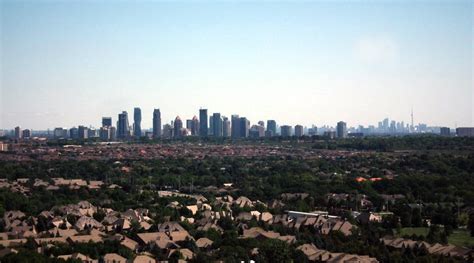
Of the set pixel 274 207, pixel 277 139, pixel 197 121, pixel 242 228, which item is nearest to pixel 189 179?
pixel 274 207

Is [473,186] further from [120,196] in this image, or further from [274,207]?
[120,196]

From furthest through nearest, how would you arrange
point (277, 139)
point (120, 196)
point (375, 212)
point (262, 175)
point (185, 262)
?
point (277, 139) < point (262, 175) < point (120, 196) < point (375, 212) < point (185, 262)

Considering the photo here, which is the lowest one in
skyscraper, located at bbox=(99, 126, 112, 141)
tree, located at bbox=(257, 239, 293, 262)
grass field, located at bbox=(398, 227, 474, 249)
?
grass field, located at bbox=(398, 227, 474, 249)

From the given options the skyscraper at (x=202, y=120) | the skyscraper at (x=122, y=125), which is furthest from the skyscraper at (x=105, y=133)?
the skyscraper at (x=202, y=120)

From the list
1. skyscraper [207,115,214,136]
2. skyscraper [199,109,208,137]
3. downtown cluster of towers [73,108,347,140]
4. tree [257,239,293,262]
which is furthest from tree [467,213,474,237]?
skyscraper [207,115,214,136]

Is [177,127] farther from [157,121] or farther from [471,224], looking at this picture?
[471,224]

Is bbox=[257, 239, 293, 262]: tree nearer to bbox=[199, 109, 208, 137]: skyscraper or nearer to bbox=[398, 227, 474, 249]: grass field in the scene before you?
bbox=[398, 227, 474, 249]: grass field

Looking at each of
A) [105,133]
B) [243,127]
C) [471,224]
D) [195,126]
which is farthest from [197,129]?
[471,224]

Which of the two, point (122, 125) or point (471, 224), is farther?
point (122, 125)

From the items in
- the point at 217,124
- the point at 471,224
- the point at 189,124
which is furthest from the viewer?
the point at 189,124
